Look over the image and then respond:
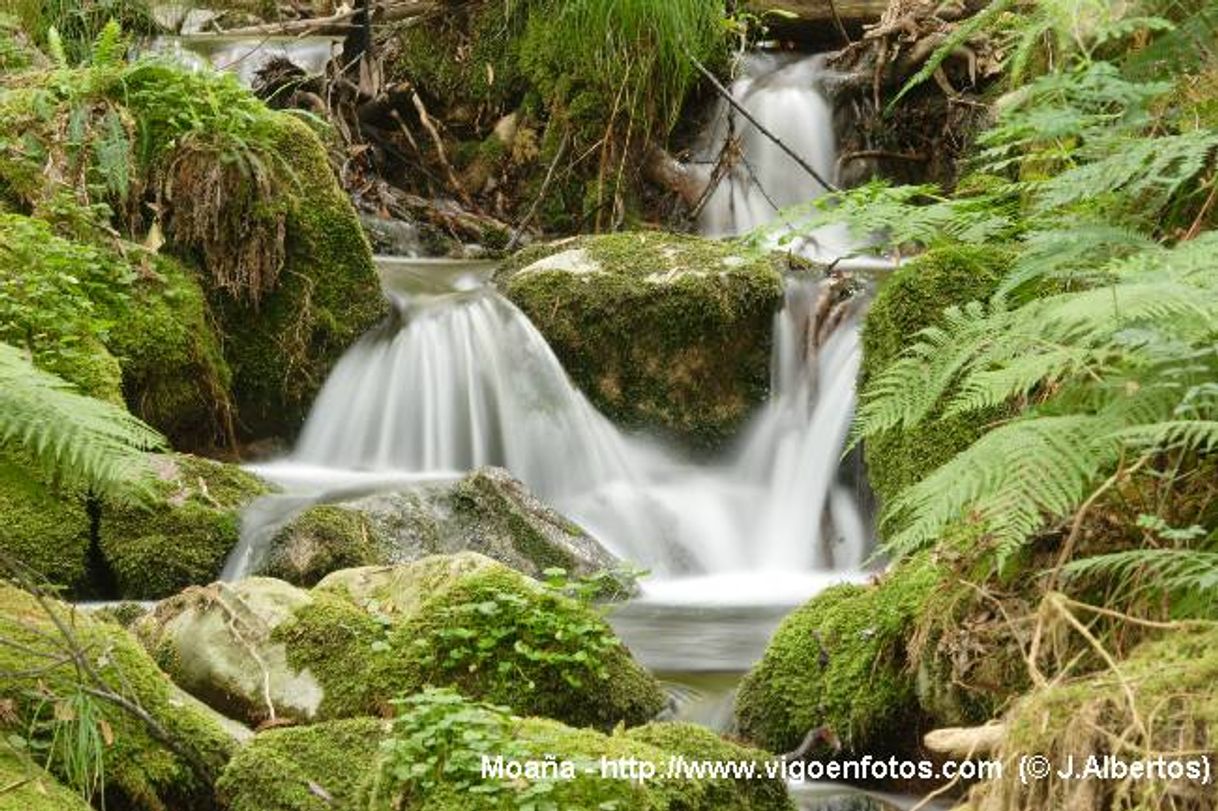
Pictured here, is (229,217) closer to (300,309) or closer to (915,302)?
(300,309)

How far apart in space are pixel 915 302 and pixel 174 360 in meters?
3.77

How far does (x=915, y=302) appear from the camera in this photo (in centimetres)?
591

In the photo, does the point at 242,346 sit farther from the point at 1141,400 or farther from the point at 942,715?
the point at 1141,400

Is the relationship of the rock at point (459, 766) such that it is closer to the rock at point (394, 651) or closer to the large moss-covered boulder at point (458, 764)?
the large moss-covered boulder at point (458, 764)

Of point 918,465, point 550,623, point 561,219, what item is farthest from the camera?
point 561,219

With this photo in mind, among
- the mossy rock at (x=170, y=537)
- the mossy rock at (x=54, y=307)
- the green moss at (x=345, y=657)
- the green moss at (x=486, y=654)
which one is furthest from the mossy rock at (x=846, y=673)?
the mossy rock at (x=54, y=307)

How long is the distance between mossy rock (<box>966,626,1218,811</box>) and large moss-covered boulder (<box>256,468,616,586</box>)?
3.80 metres

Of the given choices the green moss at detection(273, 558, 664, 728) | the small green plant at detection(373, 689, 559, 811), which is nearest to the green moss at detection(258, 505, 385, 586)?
the green moss at detection(273, 558, 664, 728)

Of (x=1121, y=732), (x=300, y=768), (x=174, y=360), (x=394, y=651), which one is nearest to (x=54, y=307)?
(x=174, y=360)

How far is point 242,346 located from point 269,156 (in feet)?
3.42

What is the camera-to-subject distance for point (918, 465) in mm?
5621

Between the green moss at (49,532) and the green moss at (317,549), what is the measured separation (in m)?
0.74

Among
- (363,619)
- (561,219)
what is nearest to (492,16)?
(561,219)

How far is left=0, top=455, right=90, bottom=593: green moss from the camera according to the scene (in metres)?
5.98
